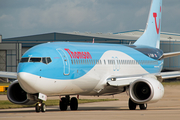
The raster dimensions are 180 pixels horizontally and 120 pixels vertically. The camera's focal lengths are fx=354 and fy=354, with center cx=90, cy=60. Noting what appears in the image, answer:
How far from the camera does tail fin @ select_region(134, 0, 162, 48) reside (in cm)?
3144

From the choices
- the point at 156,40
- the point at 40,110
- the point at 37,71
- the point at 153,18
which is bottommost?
the point at 40,110

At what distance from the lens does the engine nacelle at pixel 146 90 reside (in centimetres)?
2061

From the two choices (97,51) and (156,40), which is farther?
(156,40)

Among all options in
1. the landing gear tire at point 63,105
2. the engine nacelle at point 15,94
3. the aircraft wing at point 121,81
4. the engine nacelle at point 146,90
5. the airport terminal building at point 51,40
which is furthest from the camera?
the airport terminal building at point 51,40

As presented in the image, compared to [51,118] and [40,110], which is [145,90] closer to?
[40,110]

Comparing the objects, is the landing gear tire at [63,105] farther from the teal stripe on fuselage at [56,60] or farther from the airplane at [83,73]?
the teal stripe on fuselage at [56,60]

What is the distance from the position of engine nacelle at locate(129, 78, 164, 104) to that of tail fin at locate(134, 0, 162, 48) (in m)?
9.72

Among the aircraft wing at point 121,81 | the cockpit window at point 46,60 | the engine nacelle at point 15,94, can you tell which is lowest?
the engine nacelle at point 15,94

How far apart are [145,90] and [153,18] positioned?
11989 millimetres

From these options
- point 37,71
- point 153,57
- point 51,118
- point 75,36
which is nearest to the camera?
point 51,118

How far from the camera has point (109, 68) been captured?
23.2 meters

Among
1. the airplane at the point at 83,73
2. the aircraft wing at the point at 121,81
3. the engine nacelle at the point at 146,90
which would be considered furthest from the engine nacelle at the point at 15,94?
the engine nacelle at the point at 146,90

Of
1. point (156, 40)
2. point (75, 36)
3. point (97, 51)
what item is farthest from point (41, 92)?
point (75, 36)

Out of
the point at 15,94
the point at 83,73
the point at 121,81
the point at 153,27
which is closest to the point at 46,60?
the point at 83,73
